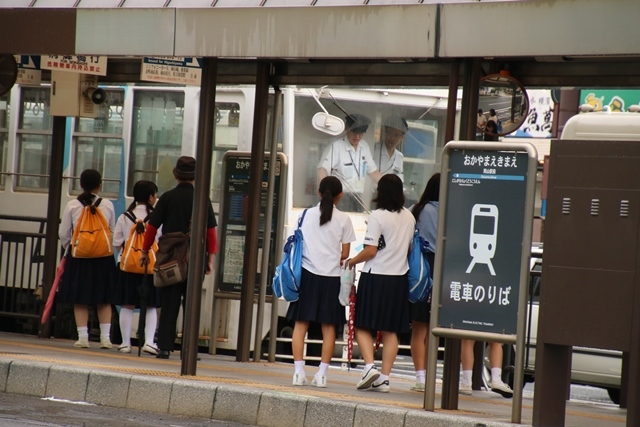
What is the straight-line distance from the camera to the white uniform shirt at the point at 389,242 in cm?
980

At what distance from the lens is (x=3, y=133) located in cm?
1516

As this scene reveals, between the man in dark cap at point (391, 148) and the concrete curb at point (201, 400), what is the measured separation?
5043 mm

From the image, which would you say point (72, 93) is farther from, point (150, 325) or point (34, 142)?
point (150, 325)

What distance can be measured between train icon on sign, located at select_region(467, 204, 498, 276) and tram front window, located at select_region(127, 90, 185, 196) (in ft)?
20.2

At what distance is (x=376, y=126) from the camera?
13.8 meters

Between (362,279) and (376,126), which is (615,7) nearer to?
(362,279)

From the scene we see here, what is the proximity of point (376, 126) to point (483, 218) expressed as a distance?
18.5 feet

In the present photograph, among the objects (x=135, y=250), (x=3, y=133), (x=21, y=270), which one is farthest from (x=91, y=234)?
(x=3, y=133)

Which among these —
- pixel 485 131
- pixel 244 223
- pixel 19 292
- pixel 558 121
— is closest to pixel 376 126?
pixel 244 223

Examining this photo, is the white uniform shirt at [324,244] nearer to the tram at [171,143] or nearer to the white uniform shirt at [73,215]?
the tram at [171,143]

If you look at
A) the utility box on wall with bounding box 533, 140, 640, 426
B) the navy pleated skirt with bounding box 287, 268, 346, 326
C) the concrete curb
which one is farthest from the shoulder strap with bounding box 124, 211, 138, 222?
the utility box on wall with bounding box 533, 140, 640, 426

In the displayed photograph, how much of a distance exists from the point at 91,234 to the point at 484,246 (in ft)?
17.3

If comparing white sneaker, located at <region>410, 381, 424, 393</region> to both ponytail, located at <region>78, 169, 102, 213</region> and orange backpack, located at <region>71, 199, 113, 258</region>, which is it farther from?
ponytail, located at <region>78, 169, 102, 213</region>

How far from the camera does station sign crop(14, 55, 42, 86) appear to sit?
1334cm
